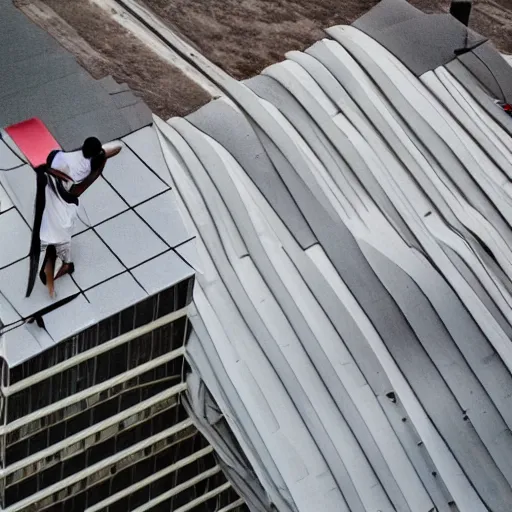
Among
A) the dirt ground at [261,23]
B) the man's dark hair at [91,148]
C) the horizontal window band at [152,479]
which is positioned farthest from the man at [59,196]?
the dirt ground at [261,23]

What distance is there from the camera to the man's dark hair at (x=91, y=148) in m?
12.7

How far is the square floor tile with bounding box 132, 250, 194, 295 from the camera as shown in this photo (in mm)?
13398

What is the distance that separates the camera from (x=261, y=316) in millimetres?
15062

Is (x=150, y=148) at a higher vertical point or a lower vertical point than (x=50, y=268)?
higher

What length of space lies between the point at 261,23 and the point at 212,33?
1.61 m

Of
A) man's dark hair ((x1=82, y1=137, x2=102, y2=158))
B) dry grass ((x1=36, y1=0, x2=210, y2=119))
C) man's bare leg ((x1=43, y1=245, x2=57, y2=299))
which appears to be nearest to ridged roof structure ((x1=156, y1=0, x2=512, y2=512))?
man's bare leg ((x1=43, y1=245, x2=57, y2=299))

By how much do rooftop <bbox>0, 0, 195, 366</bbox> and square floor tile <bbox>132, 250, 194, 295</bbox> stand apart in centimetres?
1

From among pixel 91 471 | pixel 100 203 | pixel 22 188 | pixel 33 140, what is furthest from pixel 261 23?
pixel 91 471

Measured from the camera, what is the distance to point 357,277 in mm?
15750

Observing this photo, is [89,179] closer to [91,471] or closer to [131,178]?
[131,178]

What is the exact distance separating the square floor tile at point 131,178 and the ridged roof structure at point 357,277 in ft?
4.07

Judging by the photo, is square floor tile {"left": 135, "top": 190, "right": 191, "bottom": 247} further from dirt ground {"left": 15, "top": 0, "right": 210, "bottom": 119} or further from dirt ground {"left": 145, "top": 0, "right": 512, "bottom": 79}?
dirt ground {"left": 145, "top": 0, "right": 512, "bottom": 79}

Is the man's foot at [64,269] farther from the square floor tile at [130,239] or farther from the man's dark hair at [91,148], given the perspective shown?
the man's dark hair at [91,148]

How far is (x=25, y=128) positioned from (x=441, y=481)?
7474 millimetres
